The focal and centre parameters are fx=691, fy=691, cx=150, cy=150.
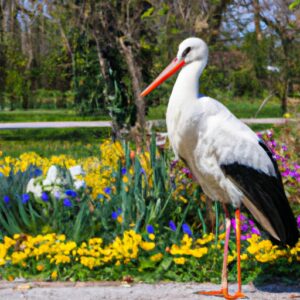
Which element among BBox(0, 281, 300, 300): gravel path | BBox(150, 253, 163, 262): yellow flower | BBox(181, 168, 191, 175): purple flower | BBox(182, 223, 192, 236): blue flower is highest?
BBox(181, 168, 191, 175): purple flower

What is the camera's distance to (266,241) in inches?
185

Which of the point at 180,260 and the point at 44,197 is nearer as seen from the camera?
the point at 180,260

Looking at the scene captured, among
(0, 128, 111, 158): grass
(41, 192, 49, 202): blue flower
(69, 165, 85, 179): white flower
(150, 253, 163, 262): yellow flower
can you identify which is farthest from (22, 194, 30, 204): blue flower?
(0, 128, 111, 158): grass

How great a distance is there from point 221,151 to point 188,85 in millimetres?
442

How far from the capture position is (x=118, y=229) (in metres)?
4.90

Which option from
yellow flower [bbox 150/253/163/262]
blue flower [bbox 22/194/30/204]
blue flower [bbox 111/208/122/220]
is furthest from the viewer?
blue flower [bbox 22/194/30/204]

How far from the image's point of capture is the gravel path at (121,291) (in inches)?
162

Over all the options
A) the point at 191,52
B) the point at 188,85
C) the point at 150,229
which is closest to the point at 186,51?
the point at 191,52

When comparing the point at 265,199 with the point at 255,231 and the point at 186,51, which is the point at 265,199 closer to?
the point at 255,231

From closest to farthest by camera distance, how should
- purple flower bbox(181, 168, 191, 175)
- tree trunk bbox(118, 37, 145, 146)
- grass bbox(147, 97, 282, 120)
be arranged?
purple flower bbox(181, 168, 191, 175) → tree trunk bbox(118, 37, 145, 146) → grass bbox(147, 97, 282, 120)

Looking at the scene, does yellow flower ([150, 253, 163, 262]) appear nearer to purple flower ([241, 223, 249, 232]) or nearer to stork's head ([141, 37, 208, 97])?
purple flower ([241, 223, 249, 232])

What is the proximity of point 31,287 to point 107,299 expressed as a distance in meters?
0.54

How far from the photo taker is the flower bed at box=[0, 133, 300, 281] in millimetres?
4570

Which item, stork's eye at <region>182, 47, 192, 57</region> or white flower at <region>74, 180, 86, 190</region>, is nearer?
stork's eye at <region>182, 47, 192, 57</region>
